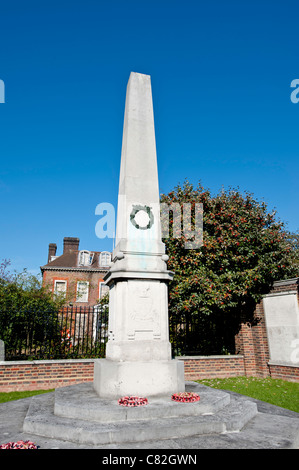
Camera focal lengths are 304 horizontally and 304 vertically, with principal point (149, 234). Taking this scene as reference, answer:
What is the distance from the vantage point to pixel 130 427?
402 cm

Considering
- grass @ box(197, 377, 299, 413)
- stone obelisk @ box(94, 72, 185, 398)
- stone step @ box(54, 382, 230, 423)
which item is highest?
stone obelisk @ box(94, 72, 185, 398)

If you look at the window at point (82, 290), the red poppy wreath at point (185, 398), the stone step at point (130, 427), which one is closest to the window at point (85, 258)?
the window at point (82, 290)

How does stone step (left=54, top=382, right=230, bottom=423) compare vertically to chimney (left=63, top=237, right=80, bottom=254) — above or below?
below

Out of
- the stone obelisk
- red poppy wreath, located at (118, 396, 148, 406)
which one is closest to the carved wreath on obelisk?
the stone obelisk

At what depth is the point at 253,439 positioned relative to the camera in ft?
13.3

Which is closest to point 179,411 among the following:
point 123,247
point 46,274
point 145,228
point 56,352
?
point 123,247

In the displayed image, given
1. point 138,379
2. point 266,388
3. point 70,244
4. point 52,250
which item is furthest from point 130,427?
point 52,250

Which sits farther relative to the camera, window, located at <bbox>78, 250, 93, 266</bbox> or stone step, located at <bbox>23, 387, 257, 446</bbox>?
window, located at <bbox>78, 250, 93, 266</bbox>

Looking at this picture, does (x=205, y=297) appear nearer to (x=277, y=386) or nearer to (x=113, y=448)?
(x=277, y=386)

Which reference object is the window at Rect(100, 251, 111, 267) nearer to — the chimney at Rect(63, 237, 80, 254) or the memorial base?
the chimney at Rect(63, 237, 80, 254)

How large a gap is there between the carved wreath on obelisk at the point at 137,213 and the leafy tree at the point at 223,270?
4575mm

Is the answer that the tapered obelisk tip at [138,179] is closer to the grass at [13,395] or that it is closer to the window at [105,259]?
the grass at [13,395]

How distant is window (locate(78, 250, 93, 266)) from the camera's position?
31123mm

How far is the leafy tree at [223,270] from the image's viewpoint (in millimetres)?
10836
